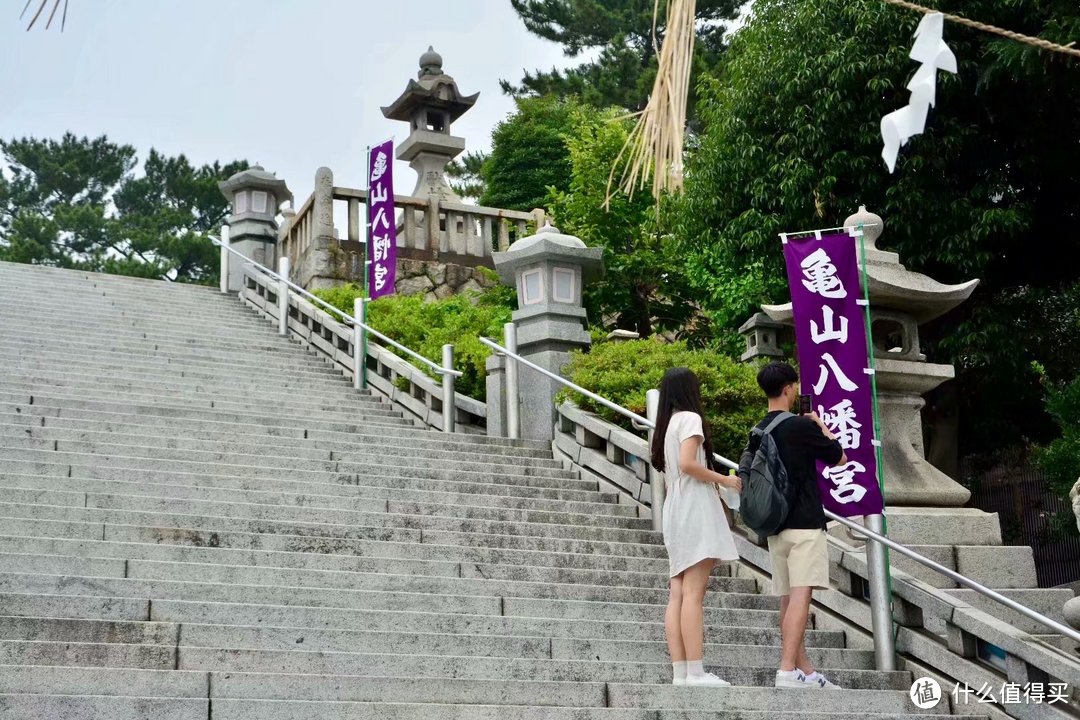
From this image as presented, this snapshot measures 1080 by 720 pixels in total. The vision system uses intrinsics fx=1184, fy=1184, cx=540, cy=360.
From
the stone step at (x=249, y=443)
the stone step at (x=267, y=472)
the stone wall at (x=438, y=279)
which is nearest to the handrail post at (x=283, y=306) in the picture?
the stone wall at (x=438, y=279)

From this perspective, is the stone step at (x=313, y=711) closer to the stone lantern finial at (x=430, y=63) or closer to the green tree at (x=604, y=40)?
the stone lantern finial at (x=430, y=63)

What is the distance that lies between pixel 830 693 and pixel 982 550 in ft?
7.58

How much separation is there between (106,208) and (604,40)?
15378 mm

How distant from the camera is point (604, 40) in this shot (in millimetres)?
30078

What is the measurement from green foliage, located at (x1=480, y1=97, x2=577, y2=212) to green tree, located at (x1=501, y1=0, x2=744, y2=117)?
2.44 metres

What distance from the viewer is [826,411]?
269 inches

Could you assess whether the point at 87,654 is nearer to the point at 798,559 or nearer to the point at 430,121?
the point at 798,559

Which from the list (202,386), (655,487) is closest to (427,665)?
(655,487)

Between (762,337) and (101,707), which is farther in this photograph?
(762,337)

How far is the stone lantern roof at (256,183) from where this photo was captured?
1892cm

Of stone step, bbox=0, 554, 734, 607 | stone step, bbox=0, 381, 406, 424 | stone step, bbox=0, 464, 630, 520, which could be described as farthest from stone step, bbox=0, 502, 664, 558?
stone step, bbox=0, 381, 406, 424

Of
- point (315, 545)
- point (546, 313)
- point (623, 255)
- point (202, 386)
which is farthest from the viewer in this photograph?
point (623, 255)

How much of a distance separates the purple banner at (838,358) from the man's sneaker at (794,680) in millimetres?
1122

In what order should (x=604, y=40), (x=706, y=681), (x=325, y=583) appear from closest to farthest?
(x=706, y=681) < (x=325, y=583) < (x=604, y=40)
